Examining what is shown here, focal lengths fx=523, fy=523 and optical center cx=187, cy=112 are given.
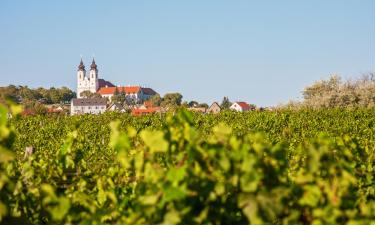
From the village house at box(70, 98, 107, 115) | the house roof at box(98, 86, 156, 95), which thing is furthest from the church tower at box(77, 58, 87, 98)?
the village house at box(70, 98, 107, 115)

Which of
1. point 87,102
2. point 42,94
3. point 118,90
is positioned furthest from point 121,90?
point 42,94

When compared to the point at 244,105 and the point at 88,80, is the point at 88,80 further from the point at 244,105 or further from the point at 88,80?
the point at 244,105

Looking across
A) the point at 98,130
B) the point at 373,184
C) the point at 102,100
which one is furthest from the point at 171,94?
the point at 373,184

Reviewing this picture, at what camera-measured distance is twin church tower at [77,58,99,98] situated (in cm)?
19162

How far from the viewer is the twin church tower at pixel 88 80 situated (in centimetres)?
19162

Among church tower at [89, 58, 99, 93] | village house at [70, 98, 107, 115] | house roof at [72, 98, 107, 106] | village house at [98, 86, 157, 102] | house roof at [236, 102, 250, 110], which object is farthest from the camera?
church tower at [89, 58, 99, 93]

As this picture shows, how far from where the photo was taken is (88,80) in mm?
193125

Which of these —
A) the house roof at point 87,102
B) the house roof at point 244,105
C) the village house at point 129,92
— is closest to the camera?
the house roof at point 244,105

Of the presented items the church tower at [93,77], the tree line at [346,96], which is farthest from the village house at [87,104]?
the tree line at [346,96]

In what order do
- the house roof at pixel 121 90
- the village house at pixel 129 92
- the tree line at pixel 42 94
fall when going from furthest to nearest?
the house roof at pixel 121 90 → the village house at pixel 129 92 → the tree line at pixel 42 94

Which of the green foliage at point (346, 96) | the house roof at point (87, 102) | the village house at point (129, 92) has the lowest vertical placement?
the green foliage at point (346, 96)

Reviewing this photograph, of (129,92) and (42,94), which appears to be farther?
(129,92)

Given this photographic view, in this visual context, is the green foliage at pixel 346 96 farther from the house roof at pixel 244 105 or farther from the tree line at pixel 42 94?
the tree line at pixel 42 94

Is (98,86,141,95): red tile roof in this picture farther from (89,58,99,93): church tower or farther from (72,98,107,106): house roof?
(72,98,107,106): house roof
